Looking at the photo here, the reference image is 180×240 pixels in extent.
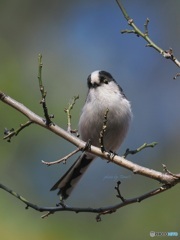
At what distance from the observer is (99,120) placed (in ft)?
12.3

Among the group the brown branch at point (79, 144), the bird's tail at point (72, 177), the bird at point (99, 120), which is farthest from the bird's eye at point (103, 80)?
the brown branch at point (79, 144)

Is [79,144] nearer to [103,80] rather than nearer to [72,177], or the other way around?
[72,177]

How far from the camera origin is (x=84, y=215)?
491 cm

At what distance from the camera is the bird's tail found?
141 inches

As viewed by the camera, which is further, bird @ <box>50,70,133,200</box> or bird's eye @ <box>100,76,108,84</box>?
bird's eye @ <box>100,76,108,84</box>

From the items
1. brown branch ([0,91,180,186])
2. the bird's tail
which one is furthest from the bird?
brown branch ([0,91,180,186])

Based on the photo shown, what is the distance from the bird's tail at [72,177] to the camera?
3578 mm

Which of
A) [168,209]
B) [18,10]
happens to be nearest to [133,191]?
[168,209]

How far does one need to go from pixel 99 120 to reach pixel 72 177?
49 centimetres

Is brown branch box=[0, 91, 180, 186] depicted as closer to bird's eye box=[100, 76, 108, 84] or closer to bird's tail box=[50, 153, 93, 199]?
bird's tail box=[50, 153, 93, 199]

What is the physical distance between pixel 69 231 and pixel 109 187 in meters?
1.18

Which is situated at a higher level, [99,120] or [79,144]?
[99,120]

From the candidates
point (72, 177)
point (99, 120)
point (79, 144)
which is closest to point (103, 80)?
point (99, 120)

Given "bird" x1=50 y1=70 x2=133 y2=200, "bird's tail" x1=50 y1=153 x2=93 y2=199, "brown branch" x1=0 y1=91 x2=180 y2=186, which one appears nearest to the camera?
"brown branch" x1=0 y1=91 x2=180 y2=186
